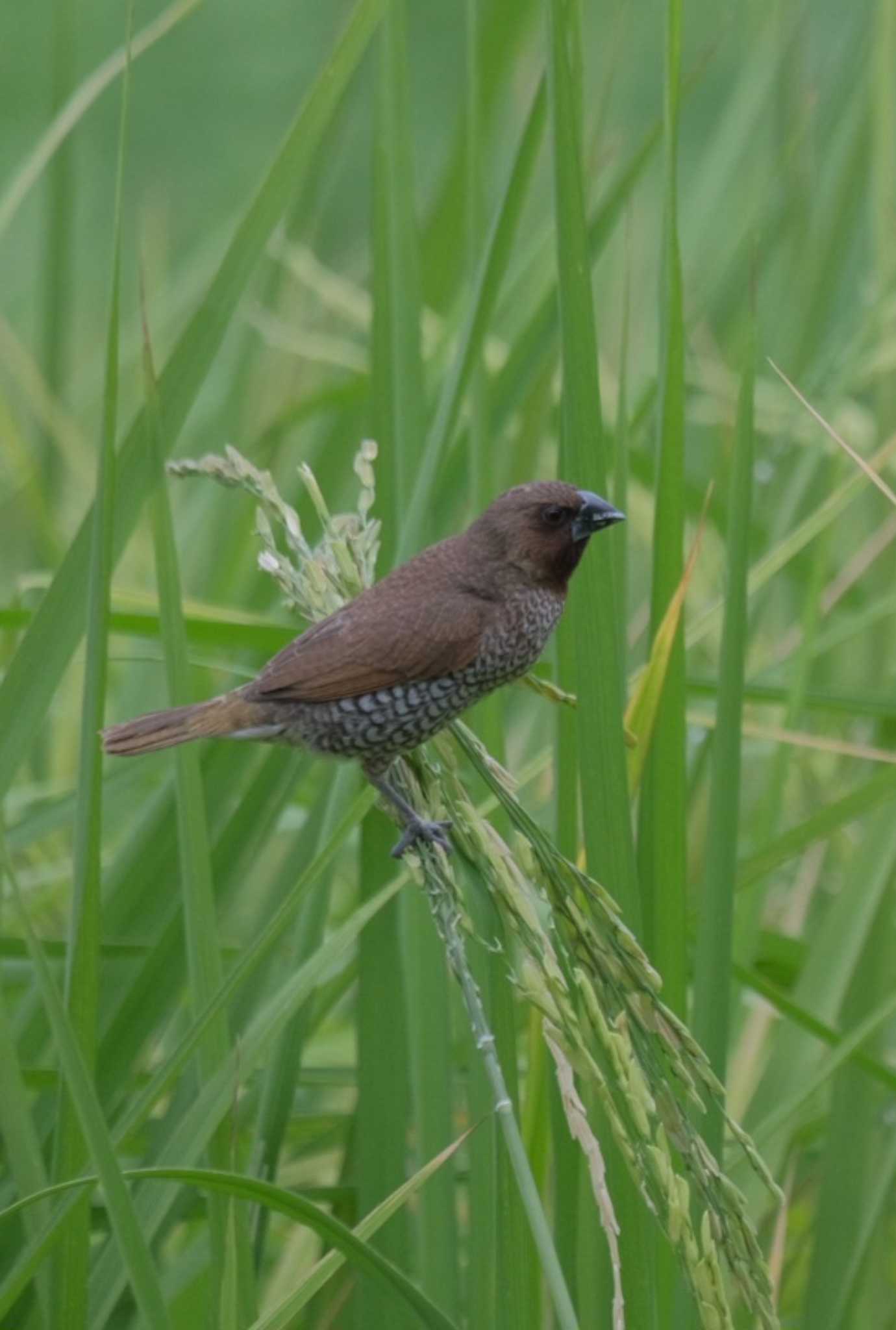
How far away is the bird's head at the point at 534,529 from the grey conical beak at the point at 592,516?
0.03 meters

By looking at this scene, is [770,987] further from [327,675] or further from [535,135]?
[535,135]

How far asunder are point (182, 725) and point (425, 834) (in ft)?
1.32

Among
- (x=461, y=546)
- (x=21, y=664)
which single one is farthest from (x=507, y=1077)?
(x=461, y=546)

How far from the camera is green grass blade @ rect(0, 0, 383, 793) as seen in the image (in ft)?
6.26

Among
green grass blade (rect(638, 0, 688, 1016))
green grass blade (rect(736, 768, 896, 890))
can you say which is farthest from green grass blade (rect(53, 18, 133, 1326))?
green grass blade (rect(736, 768, 896, 890))

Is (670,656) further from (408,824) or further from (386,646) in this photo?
(386,646)

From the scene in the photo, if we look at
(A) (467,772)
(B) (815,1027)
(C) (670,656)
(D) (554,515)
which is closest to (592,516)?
(D) (554,515)

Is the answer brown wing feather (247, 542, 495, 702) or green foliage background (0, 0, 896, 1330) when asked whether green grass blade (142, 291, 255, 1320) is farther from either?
brown wing feather (247, 542, 495, 702)

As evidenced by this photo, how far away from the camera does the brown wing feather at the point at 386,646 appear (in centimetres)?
224

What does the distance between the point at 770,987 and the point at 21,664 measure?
2.82ft

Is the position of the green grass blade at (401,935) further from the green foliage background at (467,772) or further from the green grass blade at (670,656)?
the green grass blade at (670,656)

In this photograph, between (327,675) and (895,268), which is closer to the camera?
(327,675)

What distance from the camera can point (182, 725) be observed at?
2.04 meters

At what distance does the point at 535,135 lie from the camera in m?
2.08
